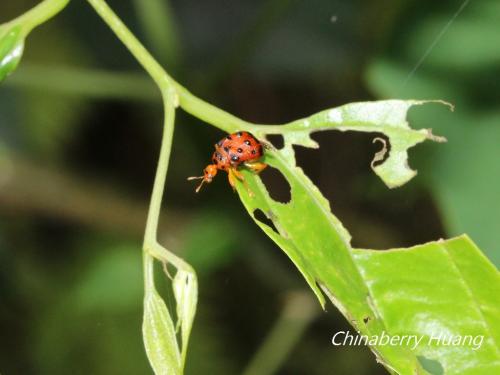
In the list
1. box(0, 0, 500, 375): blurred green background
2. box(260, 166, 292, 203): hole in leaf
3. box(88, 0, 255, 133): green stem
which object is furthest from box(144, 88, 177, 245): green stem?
box(260, 166, 292, 203): hole in leaf

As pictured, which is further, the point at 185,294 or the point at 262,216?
the point at 262,216

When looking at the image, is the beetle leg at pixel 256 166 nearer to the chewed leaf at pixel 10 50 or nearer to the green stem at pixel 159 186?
the green stem at pixel 159 186

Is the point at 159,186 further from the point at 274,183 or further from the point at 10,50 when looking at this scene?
the point at 274,183

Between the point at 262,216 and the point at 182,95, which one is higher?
the point at 182,95

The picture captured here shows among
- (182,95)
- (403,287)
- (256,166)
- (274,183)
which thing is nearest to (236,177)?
(256,166)

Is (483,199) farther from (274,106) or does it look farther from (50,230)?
(50,230)

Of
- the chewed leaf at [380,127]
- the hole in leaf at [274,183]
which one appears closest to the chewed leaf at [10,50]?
the chewed leaf at [380,127]
